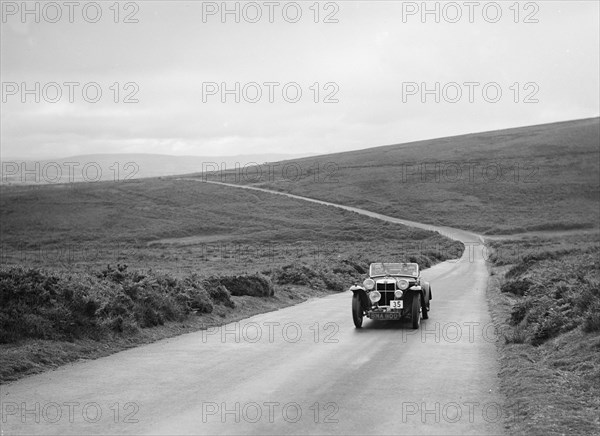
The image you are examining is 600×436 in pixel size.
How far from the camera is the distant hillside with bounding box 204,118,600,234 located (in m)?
112

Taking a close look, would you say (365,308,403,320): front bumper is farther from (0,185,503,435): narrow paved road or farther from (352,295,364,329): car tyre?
(0,185,503,435): narrow paved road

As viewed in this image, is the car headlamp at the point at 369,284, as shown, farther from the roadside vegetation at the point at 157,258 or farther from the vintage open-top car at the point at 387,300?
the roadside vegetation at the point at 157,258

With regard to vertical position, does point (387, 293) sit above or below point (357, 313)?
above

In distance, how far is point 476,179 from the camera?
13775 cm

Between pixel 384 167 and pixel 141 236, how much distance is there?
7605 centimetres

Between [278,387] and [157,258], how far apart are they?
5489cm

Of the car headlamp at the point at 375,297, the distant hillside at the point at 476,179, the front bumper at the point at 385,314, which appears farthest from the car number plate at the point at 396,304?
the distant hillside at the point at 476,179

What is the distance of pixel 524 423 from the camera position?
995 cm

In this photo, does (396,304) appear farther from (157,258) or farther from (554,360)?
(157,258)

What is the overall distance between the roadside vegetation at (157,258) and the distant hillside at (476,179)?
15401 millimetres

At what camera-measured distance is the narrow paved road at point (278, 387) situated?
10016 millimetres

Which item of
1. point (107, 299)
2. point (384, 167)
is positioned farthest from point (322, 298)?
point (384, 167)

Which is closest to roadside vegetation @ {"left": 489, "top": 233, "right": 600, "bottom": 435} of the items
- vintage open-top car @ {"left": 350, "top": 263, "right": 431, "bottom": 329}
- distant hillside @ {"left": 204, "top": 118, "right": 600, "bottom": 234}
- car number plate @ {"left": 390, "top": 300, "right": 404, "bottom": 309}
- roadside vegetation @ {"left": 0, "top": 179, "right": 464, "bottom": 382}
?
vintage open-top car @ {"left": 350, "top": 263, "right": 431, "bottom": 329}

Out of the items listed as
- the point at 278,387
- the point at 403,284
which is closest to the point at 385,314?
the point at 403,284
